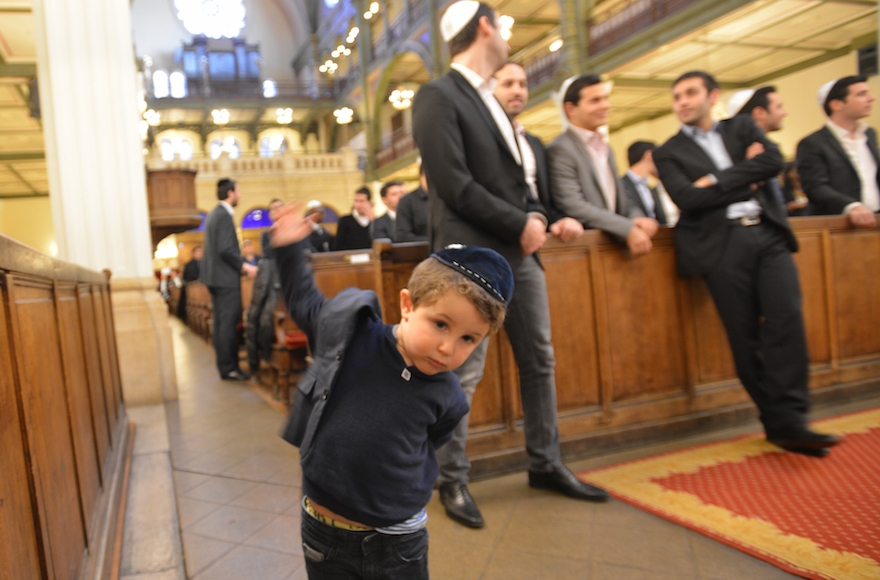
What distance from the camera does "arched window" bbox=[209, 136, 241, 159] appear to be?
2619 centimetres

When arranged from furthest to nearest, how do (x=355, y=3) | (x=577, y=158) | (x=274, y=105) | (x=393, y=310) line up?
1. (x=274, y=105)
2. (x=355, y=3)
3. (x=577, y=158)
4. (x=393, y=310)

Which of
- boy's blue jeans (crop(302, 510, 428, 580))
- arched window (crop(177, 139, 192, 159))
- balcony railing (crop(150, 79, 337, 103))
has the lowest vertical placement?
boy's blue jeans (crop(302, 510, 428, 580))

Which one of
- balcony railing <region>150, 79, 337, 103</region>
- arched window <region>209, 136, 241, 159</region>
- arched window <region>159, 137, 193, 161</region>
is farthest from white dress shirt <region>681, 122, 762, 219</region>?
arched window <region>159, 137, 193, 161</region>

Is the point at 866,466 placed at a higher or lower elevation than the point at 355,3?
lower

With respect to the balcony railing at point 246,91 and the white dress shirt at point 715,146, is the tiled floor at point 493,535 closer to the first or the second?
the white dress shirt at point 715,146

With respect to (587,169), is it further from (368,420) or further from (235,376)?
(235,376)

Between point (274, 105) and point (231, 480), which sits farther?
point (274, 105)

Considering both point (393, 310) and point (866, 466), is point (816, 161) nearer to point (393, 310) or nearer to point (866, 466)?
point (866, 466)

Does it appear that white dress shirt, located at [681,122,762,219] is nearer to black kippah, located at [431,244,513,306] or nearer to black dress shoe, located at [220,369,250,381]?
black kippah, located at [431,244,513,306]

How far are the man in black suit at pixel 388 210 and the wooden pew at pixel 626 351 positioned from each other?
2.52 meters

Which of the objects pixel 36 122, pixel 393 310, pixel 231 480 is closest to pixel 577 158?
pixel 393 310

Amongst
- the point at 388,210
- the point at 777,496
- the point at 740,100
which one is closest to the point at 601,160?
the point at 740,100

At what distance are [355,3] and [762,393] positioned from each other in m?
22.5

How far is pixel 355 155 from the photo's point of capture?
Answer: 23.3m
